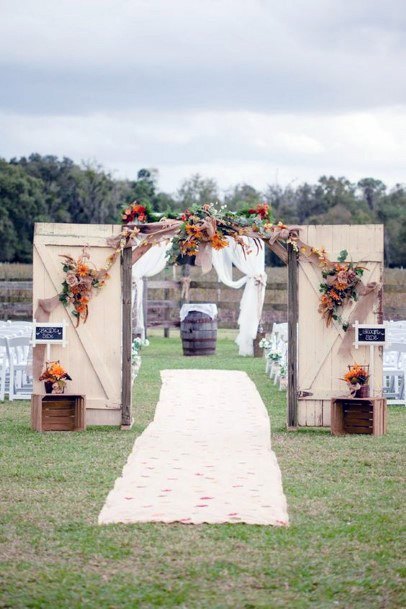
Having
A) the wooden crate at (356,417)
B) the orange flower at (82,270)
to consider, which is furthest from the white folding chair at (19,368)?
the wooden crate at (356,417)

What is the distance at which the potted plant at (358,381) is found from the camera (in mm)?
12164

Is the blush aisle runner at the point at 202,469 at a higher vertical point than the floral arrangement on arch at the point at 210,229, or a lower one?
lower

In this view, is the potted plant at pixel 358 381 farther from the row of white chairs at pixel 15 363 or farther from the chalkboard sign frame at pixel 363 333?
the row of white chairs at pixel 15 363

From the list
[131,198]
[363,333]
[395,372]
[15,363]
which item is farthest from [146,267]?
[131,198]

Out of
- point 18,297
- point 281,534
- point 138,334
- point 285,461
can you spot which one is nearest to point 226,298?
point 18,297

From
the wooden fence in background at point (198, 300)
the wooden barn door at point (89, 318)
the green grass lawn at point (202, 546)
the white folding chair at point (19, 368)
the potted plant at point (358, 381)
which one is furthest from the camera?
the wooden fence in background at point (198, 300)

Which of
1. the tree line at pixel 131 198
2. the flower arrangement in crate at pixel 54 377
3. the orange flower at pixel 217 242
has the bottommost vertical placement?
the flower arrangement in crate at pixel 54 377

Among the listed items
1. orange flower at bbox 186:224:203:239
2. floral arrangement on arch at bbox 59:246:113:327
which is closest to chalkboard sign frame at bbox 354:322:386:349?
orange flower at bbox 186:224:203:239

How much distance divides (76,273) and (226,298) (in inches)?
843

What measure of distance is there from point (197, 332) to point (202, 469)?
45.9 feet

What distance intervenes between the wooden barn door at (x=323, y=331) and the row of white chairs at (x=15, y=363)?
4.51 metres

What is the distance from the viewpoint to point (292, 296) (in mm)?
12555

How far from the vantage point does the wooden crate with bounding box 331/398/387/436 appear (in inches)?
479

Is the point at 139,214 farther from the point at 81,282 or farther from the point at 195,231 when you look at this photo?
the point at 81,282
